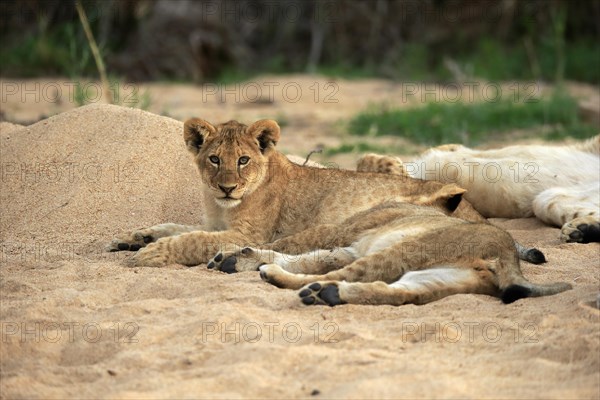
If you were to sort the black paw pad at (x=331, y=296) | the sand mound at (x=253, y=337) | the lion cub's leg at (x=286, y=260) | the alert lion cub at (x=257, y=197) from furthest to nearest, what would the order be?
the alert lion cub at (x=257, y=197) < the lion cub's leg at (x=286, y=260) < the black paw pad at (x=331, y=296) < the sand mound at (x=253, y=337)

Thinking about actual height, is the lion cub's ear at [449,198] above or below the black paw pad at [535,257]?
above

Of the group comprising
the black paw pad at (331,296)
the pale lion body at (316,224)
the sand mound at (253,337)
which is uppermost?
the pale lion body at (316,224)

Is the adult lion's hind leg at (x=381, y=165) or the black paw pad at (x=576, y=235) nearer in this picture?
the black paw pad at (x=576, y=235)

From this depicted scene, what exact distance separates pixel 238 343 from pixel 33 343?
2.87ft

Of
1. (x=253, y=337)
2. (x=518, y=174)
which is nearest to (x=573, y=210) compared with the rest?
(x=518, y=174)

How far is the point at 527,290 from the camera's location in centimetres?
460

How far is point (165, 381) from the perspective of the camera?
3648mm

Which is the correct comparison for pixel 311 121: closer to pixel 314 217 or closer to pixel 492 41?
pixel 492 41

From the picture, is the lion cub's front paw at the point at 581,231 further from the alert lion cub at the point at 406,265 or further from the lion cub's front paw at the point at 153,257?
the lion cub's front paw at the point at 153,257

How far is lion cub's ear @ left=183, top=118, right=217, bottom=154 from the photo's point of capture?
19.0ft

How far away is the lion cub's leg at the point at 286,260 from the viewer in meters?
5.18

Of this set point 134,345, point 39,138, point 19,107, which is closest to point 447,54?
point 19,107

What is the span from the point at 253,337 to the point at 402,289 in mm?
875

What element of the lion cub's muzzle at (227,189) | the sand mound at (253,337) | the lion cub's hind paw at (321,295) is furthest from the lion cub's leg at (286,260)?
the lion cub's hind paw at (321,295)
